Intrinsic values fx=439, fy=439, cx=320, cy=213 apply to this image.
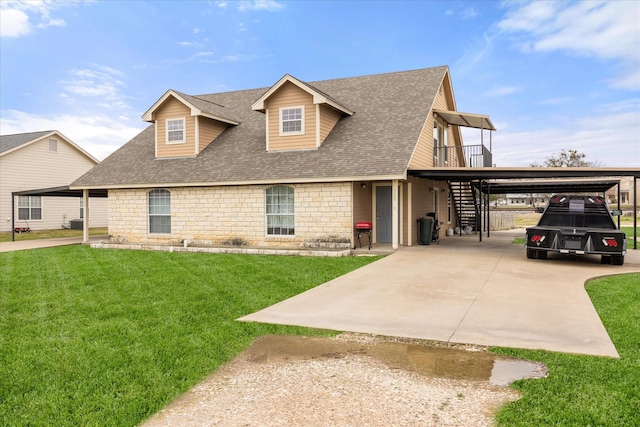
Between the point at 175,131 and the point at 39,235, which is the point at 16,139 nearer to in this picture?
the point at 39,235

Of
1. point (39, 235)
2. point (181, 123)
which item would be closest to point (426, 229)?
point (181, 123)

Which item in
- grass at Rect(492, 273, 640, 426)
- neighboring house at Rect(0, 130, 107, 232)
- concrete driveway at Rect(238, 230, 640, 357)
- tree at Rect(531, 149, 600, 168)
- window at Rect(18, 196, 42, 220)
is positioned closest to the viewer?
grass at Rect(492, 273, 640, 426)

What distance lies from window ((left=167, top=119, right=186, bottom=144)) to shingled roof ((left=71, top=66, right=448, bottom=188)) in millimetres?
891

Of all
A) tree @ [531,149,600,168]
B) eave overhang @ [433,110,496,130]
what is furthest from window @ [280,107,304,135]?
tree @ [531,149,600,168]

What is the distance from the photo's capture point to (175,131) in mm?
19188

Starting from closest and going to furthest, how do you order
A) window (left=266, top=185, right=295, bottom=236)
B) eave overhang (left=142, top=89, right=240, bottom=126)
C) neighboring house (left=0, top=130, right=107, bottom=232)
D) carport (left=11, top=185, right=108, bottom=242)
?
window (left=266, top=185, right=295, bottom=236)
eave overhang (left=142, top=89, right=240, bottom=126)
carport (left=11, top=185, right=108, bottom=242)
neighboring house (left=0, top=130, right=107, bottom=232)

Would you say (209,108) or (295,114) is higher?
(209,108)

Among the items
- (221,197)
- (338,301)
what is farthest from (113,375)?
(221,197)

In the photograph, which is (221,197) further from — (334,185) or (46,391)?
(46,391)

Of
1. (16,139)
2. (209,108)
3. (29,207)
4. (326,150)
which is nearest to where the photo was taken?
(326,150)

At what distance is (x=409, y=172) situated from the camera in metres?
14.9

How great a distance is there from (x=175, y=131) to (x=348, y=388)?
56.5 feet

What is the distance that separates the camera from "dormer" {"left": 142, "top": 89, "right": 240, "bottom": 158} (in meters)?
18.5

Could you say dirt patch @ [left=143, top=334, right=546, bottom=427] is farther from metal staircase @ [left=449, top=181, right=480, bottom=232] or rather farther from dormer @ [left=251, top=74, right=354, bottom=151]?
metal staircase @ [left=449, top=181, right=480, bottom=232]
